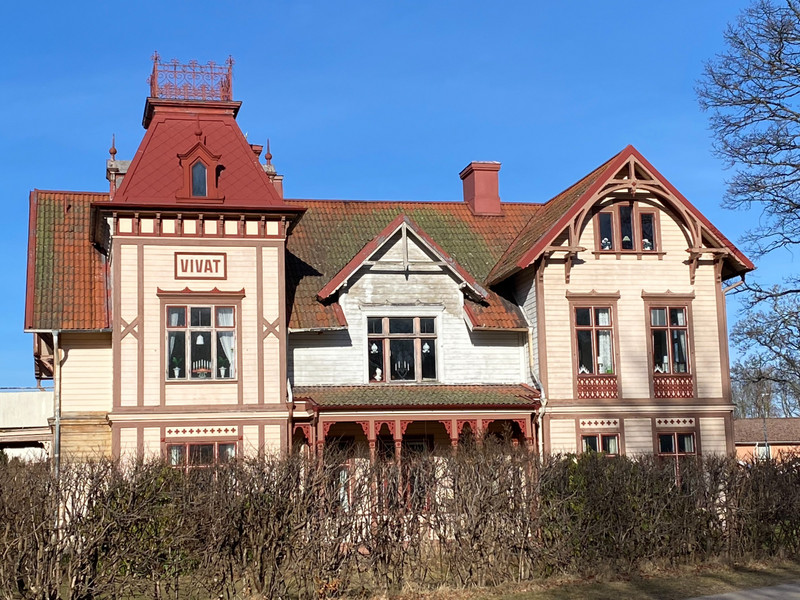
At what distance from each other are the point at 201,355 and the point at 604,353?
1048 centimetres

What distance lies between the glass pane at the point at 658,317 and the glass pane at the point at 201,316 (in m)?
11.6

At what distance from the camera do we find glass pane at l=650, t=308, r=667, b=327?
2811cm

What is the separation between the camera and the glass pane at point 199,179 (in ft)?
84.0

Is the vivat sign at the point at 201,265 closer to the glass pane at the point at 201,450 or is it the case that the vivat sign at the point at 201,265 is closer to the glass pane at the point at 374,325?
the glass pane at the point at 201,450

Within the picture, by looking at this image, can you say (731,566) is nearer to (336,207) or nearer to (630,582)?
(630,582)

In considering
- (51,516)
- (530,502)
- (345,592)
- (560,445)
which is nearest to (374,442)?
(560,445)

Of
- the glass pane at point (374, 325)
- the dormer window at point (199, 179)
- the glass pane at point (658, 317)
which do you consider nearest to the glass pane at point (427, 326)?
the glass pane at point (374, 325)

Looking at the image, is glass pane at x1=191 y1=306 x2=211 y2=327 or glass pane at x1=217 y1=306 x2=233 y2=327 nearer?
glass pane at x1=191 y1=306 x2=211 y2=327

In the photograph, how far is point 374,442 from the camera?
2573cm

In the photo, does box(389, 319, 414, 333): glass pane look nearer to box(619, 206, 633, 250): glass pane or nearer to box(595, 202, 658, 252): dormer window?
box(595, 202, 658, 252): dormer window

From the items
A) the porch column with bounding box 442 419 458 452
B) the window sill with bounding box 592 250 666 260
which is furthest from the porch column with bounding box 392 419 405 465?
the window sill with bounding box 592 250 666 260

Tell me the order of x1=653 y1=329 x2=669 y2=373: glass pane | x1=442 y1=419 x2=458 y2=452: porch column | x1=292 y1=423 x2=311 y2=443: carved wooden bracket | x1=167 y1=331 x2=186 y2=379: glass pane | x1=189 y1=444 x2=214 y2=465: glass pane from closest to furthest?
x1=189 y1=444 x2=214 y2=465: glass pane → x1=167 y1=331 x2=186 y2=379: glass pane → x1=292 y1=423 x2=311 y2=443: carved wooden bracket → x1=442 y1=419 x2=458 y2=452: porch column → x1=653 y1=329 x2=669 y2=373: glass pane

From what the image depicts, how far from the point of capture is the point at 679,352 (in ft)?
92.2

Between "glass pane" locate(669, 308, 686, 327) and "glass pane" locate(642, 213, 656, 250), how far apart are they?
5.89 ft
